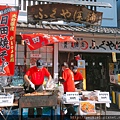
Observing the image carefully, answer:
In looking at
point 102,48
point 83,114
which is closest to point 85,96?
point 83,114

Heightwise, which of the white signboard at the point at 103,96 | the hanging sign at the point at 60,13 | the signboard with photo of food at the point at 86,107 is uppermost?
the hanging sign at the point at 60,13

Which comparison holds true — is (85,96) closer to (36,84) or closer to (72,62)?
(36,84)

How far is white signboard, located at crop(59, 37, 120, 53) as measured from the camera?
8.87 metres

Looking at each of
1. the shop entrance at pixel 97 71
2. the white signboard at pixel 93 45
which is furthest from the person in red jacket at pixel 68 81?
the shop entrance at pixel 97 71

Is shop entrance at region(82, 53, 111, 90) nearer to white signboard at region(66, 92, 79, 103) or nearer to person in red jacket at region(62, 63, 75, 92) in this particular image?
person in red jacket at region(62, 63, 75, 92)

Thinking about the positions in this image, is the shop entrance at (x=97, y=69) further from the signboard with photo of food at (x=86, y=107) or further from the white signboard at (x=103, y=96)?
the signboard with photo of food at (x=86, y=107)

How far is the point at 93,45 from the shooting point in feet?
29.6

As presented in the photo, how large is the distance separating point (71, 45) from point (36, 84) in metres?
3.61

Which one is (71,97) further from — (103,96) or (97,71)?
(97,71)

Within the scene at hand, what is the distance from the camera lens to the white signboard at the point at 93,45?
29.1ft

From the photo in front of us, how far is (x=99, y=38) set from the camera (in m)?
9.21

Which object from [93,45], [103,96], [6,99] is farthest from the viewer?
[93,45]

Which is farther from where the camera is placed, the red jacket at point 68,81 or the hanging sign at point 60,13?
the hanging sign at point 60,13

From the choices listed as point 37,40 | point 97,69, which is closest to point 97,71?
point 97,69
